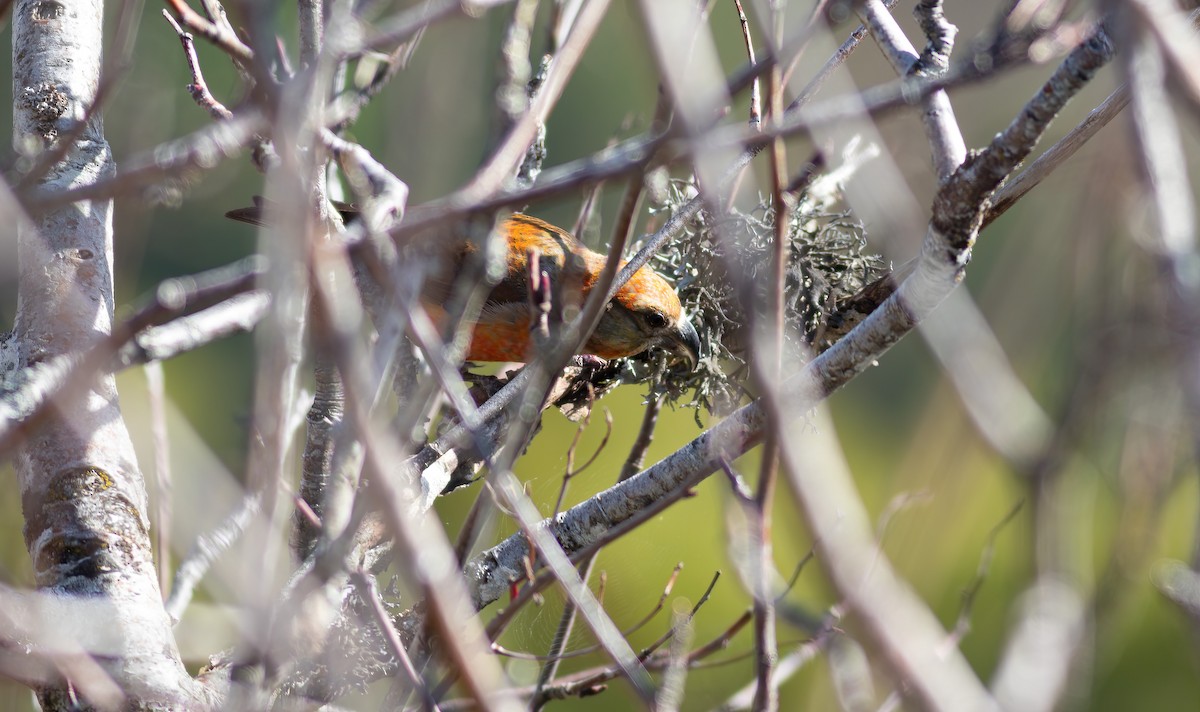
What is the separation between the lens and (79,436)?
1.93 meters

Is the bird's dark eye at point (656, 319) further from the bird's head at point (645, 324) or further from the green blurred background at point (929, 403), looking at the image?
the green blurred background at point (929, 403)

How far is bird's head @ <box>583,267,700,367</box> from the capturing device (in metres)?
3.17

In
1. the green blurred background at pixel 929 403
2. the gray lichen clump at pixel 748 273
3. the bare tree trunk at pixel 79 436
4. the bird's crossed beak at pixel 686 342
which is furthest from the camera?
the bird's crossed beak at pixel 686 342

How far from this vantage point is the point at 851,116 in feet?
3.16

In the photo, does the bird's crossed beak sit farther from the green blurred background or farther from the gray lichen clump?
the green blurred background

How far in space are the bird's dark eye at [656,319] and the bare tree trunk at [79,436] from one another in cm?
173

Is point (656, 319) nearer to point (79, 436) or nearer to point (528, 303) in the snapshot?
point (528, 303)

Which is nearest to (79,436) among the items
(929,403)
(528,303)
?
→ (929,403)

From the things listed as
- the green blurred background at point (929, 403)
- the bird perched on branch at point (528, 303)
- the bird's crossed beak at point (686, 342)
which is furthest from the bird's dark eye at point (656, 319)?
the green blurred background at point (929, 403)

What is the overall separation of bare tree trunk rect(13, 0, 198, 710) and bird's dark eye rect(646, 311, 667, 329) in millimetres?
1727

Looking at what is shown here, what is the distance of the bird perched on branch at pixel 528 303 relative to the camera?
11.1 feet

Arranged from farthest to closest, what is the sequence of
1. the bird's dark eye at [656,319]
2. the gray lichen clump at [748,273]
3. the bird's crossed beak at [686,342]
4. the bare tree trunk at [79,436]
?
the bird's dark eye at [656,319] → the bird's crossed beak at [686,342] → the gray lichen clump at [748,273] → the bare tree trunk at [79,436]

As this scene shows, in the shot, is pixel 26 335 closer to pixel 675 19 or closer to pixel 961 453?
pixel 675 19

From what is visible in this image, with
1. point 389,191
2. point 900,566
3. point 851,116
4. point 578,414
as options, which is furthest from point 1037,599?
point 578,414
